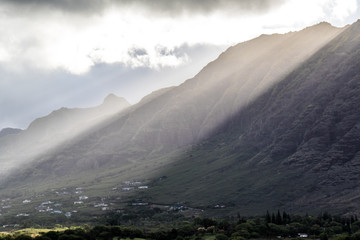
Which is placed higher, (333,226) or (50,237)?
(50,237)

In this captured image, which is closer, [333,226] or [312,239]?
[312,239]

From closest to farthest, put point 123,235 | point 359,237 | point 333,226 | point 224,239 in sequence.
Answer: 1. point 359,237
2. point 224,239
3. point 123,235
4. point 333,226

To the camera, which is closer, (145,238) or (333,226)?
(145,238)

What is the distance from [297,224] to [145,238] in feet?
232

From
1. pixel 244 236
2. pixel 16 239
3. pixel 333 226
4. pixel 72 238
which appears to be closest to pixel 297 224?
pixel 333 226

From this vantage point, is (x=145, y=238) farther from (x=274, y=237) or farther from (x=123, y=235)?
(x=274, y=237)

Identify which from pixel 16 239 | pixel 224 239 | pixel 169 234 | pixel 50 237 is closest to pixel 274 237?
pixel 224 239

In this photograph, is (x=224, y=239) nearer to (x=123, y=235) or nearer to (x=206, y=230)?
(x=206, y=230)

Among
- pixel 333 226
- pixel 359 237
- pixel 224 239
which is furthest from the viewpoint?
pixel 333 226

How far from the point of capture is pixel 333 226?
517 feet

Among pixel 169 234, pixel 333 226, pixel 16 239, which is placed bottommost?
pixel 333 226

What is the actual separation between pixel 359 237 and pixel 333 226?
33.2m

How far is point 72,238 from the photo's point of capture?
418 feet

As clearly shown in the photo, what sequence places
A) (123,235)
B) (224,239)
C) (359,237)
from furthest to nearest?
(123,235)
(224,239)
(359,237)
